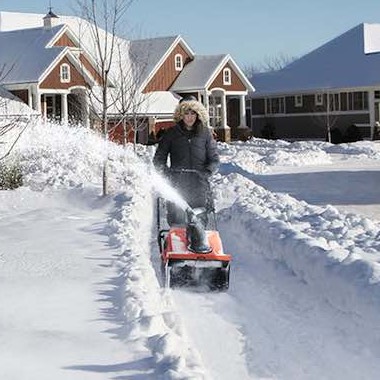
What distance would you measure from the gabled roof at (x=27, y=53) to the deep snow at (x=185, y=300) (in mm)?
27194

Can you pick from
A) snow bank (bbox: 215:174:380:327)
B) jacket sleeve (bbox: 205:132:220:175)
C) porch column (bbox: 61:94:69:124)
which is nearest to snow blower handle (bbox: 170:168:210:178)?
jacket sleeve (bbox: 205:132:220:175)

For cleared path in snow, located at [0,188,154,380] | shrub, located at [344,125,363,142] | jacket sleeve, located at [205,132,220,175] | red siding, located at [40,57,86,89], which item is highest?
red siding, located at [40,57,86,89]

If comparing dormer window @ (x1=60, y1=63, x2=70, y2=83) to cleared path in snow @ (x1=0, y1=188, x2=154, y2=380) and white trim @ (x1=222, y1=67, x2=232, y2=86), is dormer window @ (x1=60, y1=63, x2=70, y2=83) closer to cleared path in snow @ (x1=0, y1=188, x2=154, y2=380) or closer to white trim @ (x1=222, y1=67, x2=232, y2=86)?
white trim @ (x1=222, y1=67, x2=232, y2=86)

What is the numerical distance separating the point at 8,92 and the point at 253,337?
118 feet

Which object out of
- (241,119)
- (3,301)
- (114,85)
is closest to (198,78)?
(241,119)

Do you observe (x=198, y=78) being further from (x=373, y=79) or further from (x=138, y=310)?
(x=138, y=310)

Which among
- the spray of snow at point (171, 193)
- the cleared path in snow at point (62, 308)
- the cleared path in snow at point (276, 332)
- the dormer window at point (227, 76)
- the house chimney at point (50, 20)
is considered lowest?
the cleared path in snow at point (276, 332)

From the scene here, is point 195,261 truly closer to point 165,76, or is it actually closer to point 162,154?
point 162,154

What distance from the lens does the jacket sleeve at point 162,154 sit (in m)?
8.95

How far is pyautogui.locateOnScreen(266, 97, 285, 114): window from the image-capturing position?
53875 mm

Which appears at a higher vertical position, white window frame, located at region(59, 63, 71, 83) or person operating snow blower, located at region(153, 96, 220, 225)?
white window frame, located at region(59, 63, 71, 83)

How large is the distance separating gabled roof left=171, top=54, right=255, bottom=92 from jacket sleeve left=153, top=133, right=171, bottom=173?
127 ft

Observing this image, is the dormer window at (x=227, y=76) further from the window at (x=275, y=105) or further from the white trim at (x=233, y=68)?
the window at (x=275, y=105)

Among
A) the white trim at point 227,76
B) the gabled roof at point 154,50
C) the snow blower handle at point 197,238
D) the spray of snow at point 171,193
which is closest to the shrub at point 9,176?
the spray of snow at point 171,193
